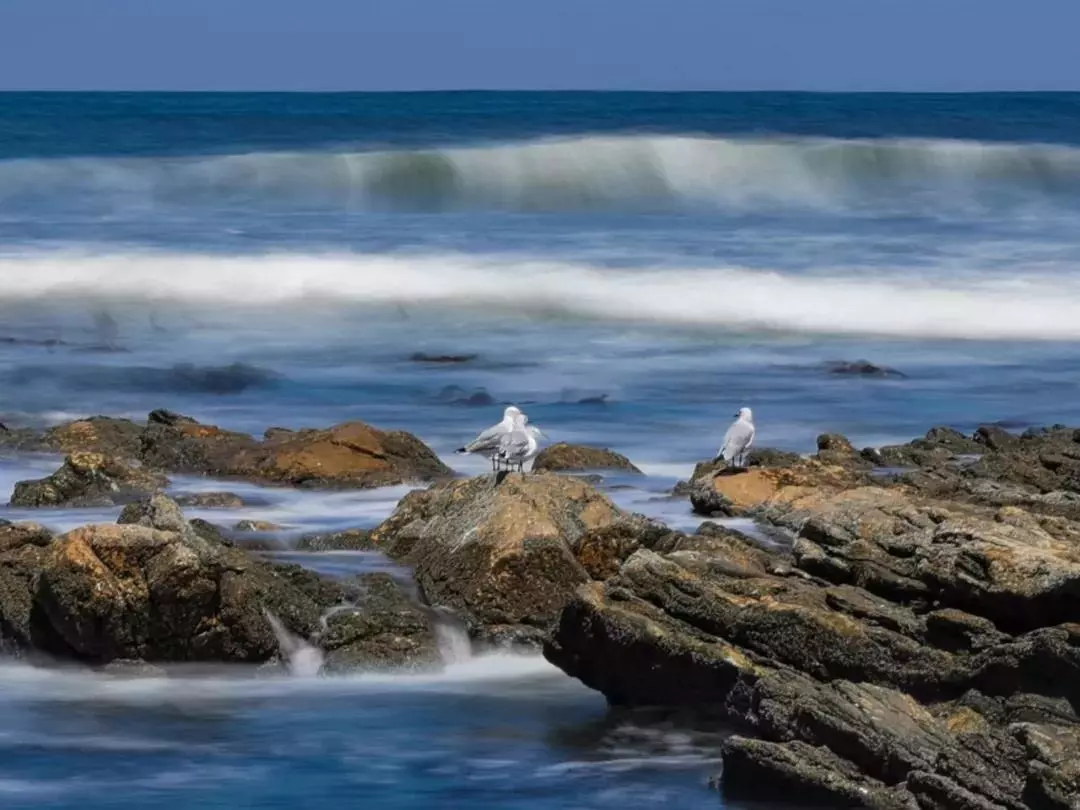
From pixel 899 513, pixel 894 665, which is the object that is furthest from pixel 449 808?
pixel 899 513

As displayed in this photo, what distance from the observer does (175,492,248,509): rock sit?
1046 centimetres

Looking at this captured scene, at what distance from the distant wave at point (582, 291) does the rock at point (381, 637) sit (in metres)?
14.0

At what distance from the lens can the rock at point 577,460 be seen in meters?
11.8

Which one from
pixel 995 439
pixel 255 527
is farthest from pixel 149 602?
pixel 995 439

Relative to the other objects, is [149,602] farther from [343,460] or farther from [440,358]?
[440,358]

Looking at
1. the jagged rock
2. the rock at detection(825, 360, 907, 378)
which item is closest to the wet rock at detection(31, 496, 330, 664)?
the jagged rock

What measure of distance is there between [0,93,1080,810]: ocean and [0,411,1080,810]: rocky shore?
234mm

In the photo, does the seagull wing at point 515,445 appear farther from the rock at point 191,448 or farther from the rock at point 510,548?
the rock at point 191,448

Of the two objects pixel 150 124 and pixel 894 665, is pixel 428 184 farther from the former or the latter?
pixel 894 665

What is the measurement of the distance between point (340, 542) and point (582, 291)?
52.7ft

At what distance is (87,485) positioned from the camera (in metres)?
10.7

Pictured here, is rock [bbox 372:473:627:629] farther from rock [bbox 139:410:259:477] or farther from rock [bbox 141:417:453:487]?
rock [bbox 139:410:259:477]

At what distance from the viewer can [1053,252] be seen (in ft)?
94.5

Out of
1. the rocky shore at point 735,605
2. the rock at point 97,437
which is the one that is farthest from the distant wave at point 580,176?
the rocky shore at point 735,605
